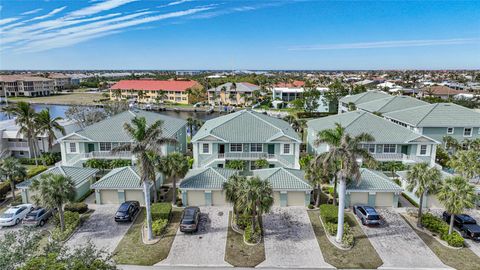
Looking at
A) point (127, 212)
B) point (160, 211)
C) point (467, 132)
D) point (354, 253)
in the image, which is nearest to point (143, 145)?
point (160, 211)

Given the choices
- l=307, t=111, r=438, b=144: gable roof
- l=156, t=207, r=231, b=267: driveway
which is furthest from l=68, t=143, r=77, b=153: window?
l=307, t=111, r=438, b=144: gable roof

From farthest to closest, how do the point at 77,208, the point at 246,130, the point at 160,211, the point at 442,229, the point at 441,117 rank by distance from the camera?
the point at 441,117 → the point at 246,130 → the point at 77,208 → the point at 160,211 → the point at 442,229

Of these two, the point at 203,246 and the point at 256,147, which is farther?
the point at 256,147

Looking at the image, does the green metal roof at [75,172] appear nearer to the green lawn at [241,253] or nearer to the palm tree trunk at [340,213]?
the green lawn at [241,253]

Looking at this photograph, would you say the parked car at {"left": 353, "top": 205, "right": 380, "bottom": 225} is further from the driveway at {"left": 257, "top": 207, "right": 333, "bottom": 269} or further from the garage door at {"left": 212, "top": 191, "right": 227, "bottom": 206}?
the garage door at {"left": 212, "top": 191, "right": 227, "bottom": 206}

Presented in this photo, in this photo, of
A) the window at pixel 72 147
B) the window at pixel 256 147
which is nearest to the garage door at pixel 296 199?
the window at pixel 256 147

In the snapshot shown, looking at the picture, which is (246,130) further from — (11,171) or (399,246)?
(11,171)
